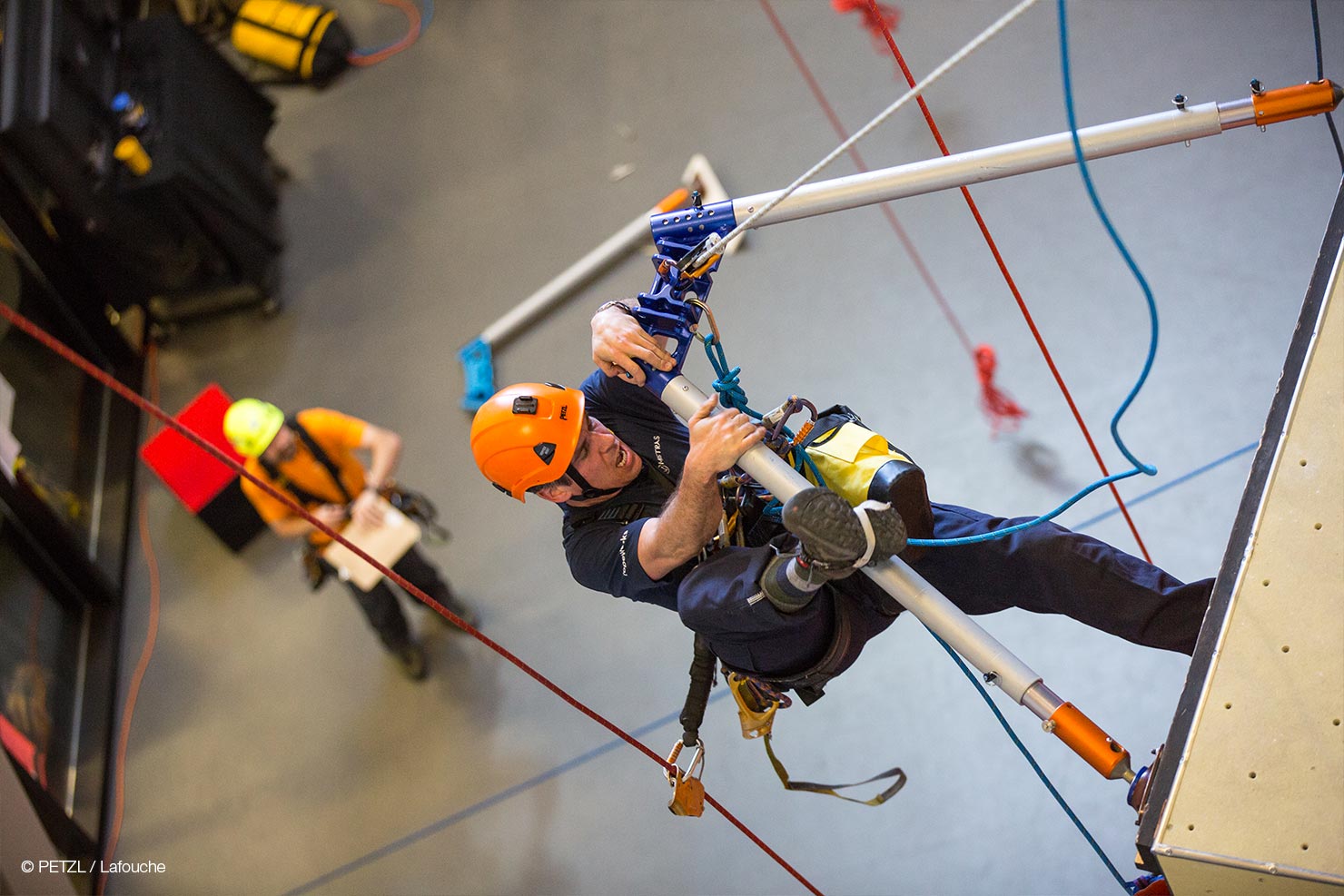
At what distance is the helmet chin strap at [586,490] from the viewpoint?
2904 millimetres

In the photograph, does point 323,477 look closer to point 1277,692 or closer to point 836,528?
point 836,528

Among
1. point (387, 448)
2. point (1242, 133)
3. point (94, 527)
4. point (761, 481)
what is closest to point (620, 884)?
point (387, 448)

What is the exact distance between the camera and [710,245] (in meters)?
2.60

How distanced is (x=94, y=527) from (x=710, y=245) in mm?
4344

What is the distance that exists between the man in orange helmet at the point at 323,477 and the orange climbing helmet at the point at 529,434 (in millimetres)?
1750

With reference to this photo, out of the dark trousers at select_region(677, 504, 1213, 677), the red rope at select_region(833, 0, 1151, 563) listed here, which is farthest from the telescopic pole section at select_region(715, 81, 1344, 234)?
the dark trousers at select_region(677, 504, 1213, 677)

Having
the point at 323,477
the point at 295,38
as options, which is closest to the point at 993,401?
the point at 323,477

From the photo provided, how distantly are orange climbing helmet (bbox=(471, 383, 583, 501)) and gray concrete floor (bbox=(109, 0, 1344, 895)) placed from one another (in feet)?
6.03

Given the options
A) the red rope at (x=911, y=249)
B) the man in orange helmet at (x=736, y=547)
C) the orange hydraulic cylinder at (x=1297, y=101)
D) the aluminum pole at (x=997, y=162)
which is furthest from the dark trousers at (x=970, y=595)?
the red rope at (x=911, y=249)

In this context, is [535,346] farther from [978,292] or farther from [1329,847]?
[1329,847]

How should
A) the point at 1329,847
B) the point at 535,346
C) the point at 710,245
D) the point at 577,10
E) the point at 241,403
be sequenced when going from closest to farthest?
the point at 1329,847
the point at 710,245
the point at 241,403
the point at 535,346
the point at 577,10

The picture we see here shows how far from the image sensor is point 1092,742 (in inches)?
88.2

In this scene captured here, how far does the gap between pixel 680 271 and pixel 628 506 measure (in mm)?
646

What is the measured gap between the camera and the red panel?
5.58 meters
